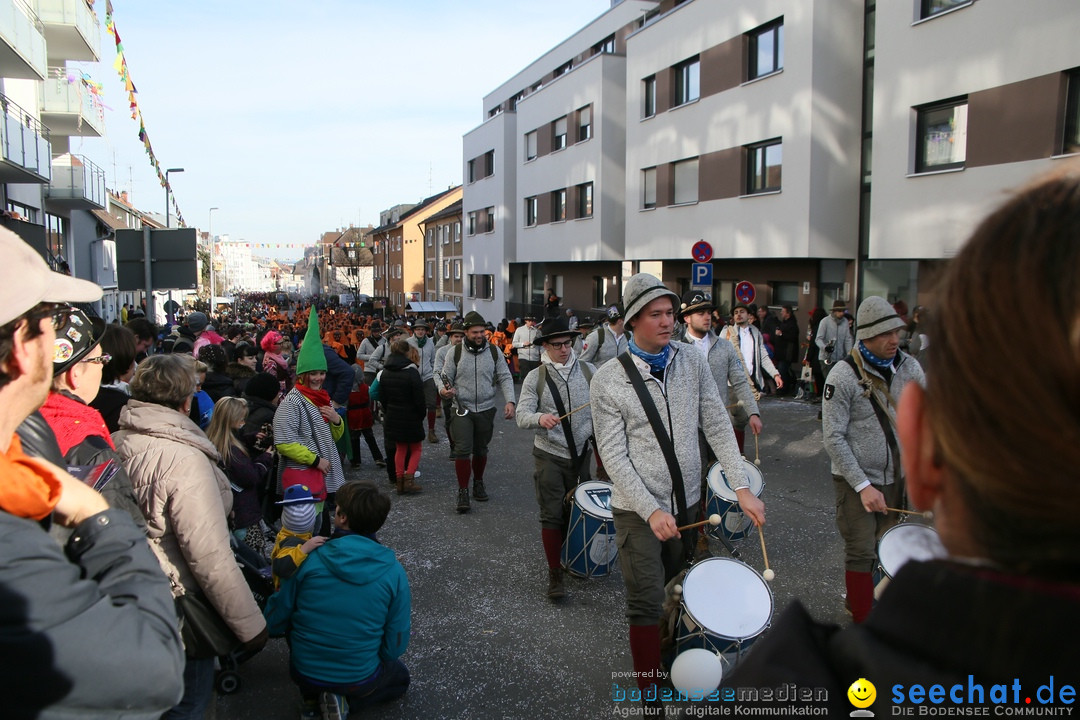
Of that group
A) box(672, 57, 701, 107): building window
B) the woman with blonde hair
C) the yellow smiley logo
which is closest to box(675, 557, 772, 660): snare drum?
the yellow smiley logo

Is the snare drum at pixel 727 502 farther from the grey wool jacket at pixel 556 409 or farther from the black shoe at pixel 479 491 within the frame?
the black shoe at pixel 479 491

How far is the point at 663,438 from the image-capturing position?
3.62 meters

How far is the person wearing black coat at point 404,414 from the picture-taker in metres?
8.34

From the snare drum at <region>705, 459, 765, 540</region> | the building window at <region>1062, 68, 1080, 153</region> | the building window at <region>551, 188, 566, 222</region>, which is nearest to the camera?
the snare drum at <region>705, 459, 765, 540</region>

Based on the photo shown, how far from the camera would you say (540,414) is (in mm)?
5848

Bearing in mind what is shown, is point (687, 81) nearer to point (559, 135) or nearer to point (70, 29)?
point (559, 135)

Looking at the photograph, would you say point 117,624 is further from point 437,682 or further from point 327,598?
point 437,682

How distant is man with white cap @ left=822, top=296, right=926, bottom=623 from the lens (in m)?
4.36

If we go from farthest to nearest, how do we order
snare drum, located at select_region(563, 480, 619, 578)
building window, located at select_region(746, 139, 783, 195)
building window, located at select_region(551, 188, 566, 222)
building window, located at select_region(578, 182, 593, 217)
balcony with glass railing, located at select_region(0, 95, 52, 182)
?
building window, located at select_region(551, 188, 566, 222) < building window, located at select_region(578, 182, 593, 217) < building window, located at select_region(746, 139, 783, 195) < balcony with glass railing, located at select_region(0, 95, 52, 182) < snare drum, located at select_region(563, 480, 619, 578)

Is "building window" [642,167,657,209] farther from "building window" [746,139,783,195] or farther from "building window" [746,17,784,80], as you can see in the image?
"building window" [746,17,784,80]

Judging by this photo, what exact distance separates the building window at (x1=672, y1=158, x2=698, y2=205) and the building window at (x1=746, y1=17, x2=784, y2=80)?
3259 mm

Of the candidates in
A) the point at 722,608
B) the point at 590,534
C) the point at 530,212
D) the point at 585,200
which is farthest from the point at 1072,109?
the point at 530,212

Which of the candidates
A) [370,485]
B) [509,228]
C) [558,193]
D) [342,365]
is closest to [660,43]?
[558,193]

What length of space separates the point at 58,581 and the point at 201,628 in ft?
7.00
